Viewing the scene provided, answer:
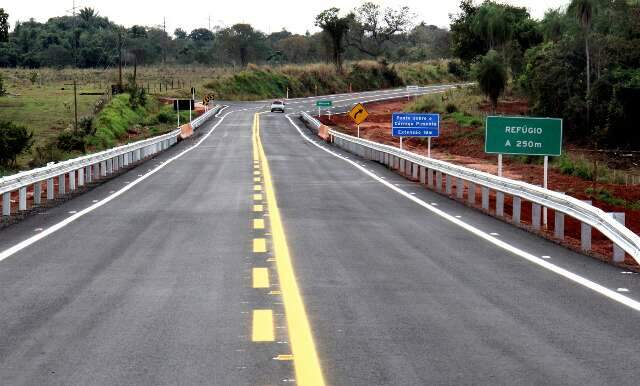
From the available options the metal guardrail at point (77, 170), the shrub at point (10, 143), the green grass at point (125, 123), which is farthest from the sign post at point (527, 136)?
the green grass at point (125, 123)

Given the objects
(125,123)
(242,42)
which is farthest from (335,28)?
(125,123)

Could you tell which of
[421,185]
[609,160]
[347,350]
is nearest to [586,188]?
[421,185]

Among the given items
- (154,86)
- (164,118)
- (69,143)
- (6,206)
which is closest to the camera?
(6,206)

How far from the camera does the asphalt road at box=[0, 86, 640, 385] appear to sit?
6.37 m

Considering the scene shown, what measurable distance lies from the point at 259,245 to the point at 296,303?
4254 mm

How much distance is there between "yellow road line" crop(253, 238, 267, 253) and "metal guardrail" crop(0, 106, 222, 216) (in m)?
5.83

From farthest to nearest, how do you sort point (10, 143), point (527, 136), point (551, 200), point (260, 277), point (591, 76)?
1. point (591, 76)
2. point (10, 143)
3. point (527, 136)
4. point (551, 200)
5. point (260, 277)

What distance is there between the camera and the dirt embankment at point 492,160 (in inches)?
846

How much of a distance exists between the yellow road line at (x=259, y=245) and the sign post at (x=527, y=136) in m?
7.81

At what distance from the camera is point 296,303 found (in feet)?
28.3

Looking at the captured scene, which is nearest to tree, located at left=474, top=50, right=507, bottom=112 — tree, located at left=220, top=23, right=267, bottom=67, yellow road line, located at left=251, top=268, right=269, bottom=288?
yellow road line, located at left=251, top=268, right=269, bottom=288

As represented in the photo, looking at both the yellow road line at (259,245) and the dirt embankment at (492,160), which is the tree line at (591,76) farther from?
the yellow road line at (259,245)

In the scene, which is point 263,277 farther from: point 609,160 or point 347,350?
point 609,160

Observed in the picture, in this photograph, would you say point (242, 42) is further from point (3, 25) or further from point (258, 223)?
point (258, 223)
